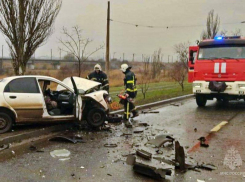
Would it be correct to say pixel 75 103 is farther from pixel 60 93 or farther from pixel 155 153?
pixel 155 153

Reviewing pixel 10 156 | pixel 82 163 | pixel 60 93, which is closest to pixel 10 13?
pixel 60 93

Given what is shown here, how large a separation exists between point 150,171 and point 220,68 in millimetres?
7728

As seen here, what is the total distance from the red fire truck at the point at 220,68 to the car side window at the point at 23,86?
6765 mm

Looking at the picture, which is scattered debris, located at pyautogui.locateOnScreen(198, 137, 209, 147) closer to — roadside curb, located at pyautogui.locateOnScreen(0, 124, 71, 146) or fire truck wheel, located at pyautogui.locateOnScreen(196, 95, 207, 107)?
roadside curb, located at pyautogui.locateOnScreen(0, 124, 71, 146)

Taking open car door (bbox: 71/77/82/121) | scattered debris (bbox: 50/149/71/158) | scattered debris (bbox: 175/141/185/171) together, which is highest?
open car door (bbox: 71/77/82/121)

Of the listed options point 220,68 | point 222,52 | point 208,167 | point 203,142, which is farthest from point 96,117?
point 222,52

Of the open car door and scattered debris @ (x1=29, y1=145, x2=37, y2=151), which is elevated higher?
the open car door

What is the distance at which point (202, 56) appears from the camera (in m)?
11.7

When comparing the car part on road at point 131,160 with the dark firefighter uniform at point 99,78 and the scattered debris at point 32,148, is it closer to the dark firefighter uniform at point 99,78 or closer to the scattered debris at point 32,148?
the scattered debris at point 32,148

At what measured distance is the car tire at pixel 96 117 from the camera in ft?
25.1

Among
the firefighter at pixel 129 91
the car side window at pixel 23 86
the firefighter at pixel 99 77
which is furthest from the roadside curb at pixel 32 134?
the firefighter at pixel 99 77

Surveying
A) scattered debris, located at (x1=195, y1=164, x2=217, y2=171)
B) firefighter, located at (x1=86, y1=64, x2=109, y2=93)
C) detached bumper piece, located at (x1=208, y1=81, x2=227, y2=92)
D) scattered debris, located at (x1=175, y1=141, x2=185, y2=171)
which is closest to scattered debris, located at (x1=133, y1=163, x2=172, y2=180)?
scattered debris, located at (x1=175, y1=141, x2=185, y2=171)

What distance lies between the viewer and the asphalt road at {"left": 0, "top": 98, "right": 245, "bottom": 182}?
443 cm

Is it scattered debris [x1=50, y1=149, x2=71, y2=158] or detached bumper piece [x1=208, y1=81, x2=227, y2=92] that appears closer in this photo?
scattered debris [x1=50, y1=149, x2=71, y2=158]
